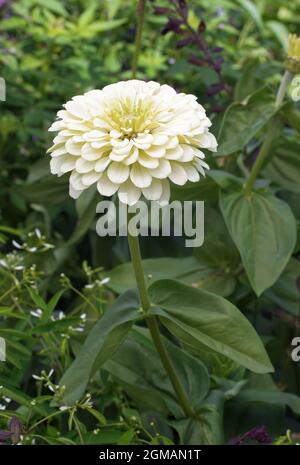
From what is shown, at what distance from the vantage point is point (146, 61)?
1.64m

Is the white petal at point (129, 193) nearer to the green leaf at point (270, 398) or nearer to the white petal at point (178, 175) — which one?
the white petal at point (178, 175)

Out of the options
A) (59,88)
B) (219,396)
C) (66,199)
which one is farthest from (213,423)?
(59,88)

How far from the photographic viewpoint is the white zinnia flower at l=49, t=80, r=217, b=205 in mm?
689

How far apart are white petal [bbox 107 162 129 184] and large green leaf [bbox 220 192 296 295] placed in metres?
0.33

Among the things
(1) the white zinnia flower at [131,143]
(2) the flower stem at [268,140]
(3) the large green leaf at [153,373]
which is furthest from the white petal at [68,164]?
(2) the flower stem at [268,140]

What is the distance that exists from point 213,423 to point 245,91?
0.60m

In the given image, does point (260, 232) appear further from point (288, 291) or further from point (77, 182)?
point (77, 182)

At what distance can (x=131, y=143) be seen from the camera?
69cm

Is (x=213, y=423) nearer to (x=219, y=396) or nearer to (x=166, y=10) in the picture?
(x=219, y=396)

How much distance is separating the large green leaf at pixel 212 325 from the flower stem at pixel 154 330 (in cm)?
2

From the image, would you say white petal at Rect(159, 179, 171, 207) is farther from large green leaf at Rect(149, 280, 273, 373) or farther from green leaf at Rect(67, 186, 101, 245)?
green leaf at Rect(67, 186, 101, 245)

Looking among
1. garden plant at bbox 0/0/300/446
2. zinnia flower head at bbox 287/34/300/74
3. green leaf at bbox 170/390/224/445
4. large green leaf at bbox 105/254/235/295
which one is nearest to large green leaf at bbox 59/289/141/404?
garden plant at bbox 0/0/300/446

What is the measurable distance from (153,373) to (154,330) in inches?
4.6

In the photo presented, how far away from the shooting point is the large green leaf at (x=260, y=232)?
0.99 m
